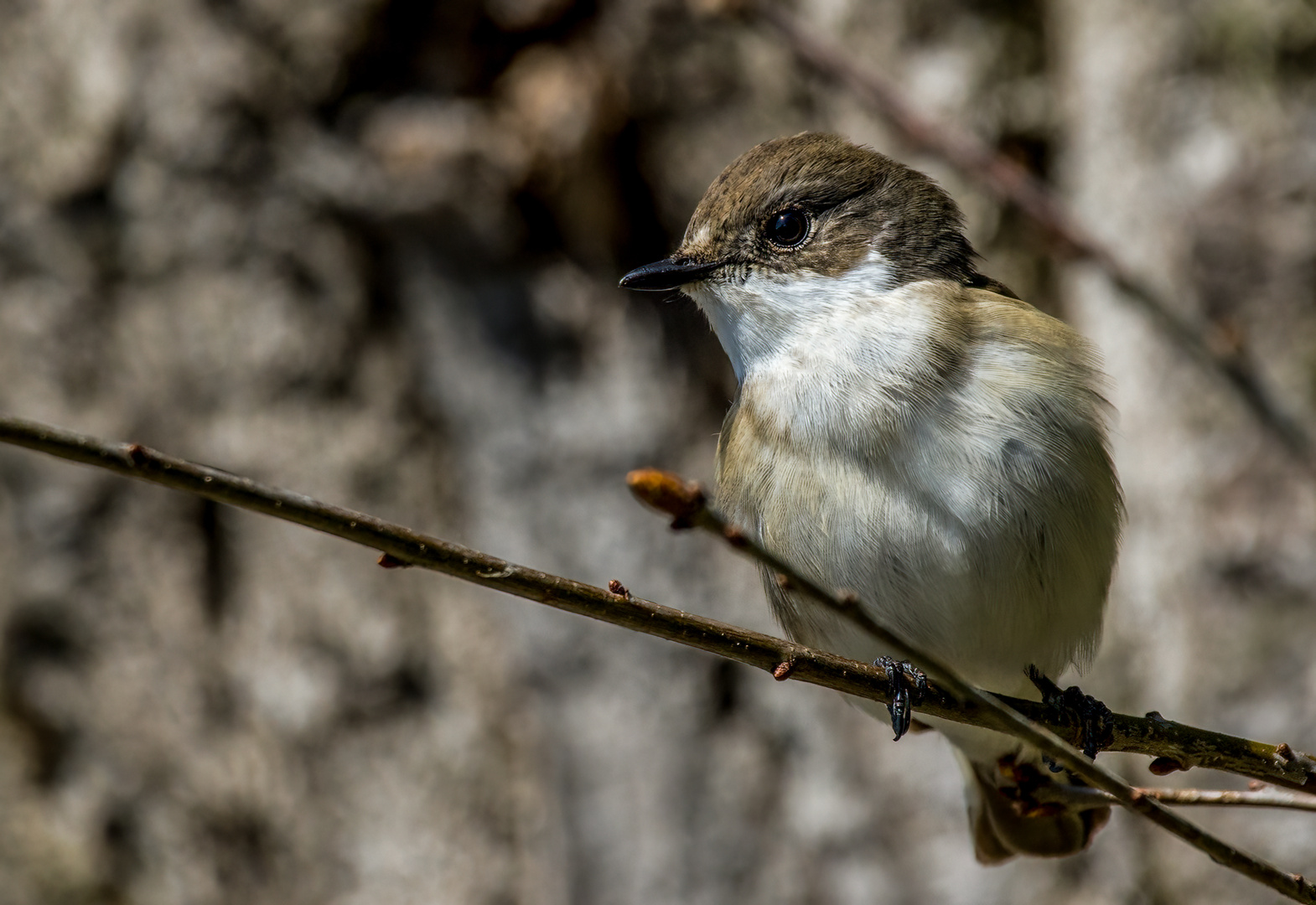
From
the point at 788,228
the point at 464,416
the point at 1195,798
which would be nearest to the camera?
the point at 1195,798

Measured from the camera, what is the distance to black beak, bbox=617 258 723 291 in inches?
132

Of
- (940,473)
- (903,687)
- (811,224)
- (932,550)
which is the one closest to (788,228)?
(811,224)

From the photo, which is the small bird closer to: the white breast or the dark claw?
the white breast

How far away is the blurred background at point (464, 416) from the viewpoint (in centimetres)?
464

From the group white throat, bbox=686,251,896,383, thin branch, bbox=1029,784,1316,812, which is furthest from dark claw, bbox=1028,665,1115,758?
white throat, bbox=686,251,896,383

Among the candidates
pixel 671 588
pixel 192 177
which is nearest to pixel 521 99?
pixel 192 177

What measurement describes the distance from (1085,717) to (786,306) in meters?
1.27

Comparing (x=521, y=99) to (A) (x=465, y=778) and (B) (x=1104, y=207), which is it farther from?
(A) (x=465, y=778)

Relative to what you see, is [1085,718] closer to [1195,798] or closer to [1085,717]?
[1085,717]

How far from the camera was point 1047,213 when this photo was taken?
14.0 ft

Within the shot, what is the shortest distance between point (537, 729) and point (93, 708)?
1.88 m

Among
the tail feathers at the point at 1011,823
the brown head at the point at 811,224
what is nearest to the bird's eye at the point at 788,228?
the brown head at the point at 811,224

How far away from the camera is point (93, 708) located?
5137mm

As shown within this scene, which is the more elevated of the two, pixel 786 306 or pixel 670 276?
pixel 670 276
